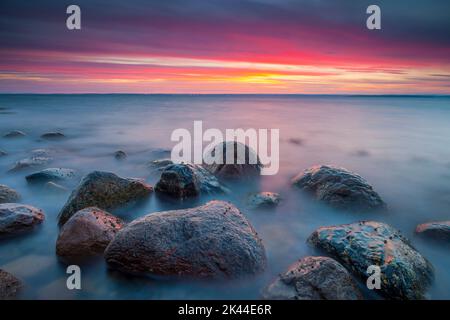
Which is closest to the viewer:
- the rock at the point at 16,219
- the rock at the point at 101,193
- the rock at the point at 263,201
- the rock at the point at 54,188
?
the rock at the point at 16,219

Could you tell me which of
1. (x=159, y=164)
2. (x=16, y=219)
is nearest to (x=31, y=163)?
(x=159, y=164)

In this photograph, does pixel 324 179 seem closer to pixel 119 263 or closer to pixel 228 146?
pixel 228 146

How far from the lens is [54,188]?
678cm

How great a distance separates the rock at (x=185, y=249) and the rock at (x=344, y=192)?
2504 mm

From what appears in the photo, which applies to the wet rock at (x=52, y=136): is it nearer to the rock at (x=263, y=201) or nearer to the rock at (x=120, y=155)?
the rock at (x=120, y=155)

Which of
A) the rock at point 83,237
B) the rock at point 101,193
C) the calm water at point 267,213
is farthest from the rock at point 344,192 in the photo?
the rock at point 83,237

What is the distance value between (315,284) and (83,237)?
297cm

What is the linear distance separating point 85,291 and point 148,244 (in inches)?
34.8

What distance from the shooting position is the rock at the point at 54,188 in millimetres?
6718

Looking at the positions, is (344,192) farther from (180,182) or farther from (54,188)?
(54,188)

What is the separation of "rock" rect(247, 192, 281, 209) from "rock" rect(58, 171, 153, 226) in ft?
6.92

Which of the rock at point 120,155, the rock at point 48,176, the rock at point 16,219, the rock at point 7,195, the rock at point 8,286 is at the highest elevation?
the rock at point 120,155

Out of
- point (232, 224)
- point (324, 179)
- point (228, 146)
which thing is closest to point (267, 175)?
point (228, 146)

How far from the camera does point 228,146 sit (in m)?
7.69
